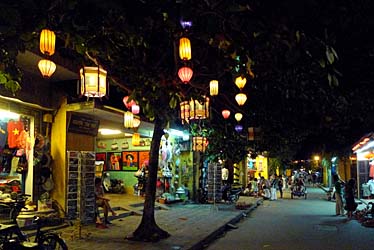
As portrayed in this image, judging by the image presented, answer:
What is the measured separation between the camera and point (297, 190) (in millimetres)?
32781

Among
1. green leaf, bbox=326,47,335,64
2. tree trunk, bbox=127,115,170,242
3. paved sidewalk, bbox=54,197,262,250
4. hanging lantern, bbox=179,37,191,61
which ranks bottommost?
paved sidewalk, bbox=54,197,262,250

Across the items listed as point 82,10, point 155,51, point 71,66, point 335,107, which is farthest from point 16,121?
point 335,107

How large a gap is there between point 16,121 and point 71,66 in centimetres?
236

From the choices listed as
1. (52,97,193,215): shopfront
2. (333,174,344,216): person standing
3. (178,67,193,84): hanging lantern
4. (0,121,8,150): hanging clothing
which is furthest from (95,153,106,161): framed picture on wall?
(178,67,193,84): hanging lantern

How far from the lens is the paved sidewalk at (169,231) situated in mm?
10539

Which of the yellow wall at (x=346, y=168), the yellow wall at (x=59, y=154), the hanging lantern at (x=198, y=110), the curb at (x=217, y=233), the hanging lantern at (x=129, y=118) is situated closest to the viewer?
the curb at (x=217, y=233)

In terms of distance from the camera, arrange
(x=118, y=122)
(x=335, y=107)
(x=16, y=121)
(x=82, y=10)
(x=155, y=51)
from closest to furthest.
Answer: (x=82, y=10) → (x=155, y=51) → (x=16, y=121) → (x=118, y=122) → (x=335, y=107)

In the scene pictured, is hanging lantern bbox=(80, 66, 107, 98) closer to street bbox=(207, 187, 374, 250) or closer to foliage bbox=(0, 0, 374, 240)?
foliage bbox=(0, 0, 374, 240)

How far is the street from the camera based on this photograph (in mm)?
11500

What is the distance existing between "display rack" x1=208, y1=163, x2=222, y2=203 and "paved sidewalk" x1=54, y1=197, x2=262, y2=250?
427 cm

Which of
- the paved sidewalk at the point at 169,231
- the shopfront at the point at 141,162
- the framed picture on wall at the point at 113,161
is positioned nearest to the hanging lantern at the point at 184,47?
the paved sidewalk at the point at 169,231

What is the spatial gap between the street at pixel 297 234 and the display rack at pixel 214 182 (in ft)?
14.6

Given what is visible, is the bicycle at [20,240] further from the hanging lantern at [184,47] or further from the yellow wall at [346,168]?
the yellow wall at [346,168]

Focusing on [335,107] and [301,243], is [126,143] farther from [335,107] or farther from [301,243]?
[301,243]
